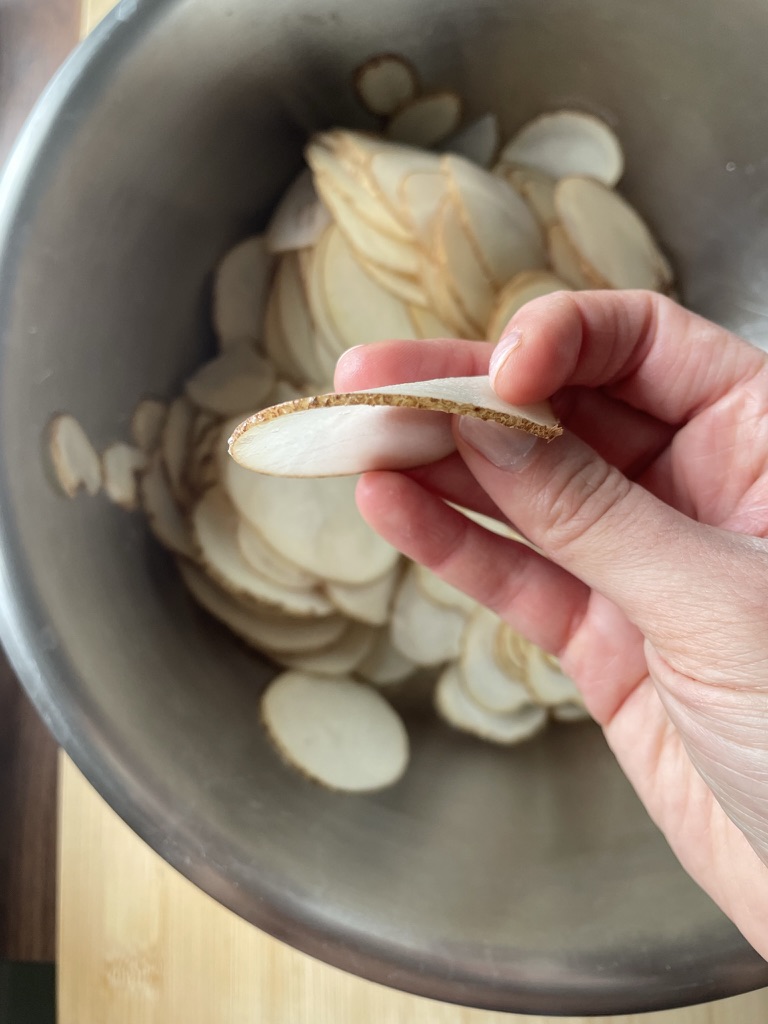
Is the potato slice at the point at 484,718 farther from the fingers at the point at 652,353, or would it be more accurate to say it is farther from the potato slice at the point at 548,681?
the fingers at the point at 652,353

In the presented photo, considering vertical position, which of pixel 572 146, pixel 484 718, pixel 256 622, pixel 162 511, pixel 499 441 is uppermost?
pixel 572 146

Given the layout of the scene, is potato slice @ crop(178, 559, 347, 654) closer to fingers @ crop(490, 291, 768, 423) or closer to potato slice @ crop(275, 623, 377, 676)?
potato slice @ crop(275, 623, 377, 676)

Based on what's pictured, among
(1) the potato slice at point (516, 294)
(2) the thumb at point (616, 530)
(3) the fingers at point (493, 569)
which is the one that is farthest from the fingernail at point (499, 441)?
(1) the potato slice at point (516, 294)

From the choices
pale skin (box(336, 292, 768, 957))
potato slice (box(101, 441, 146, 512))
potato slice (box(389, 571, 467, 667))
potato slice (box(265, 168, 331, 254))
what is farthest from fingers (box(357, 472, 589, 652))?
potato slice (box(265, 168, 331, 254))

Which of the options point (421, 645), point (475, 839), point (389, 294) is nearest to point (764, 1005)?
point (475, 839)

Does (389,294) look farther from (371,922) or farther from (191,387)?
(371,922)

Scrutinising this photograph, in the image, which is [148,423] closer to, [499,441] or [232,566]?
[232,566]

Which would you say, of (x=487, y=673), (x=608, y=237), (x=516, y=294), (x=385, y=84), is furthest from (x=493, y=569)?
(x=385, y=84)

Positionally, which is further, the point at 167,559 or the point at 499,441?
the point at 167,559
